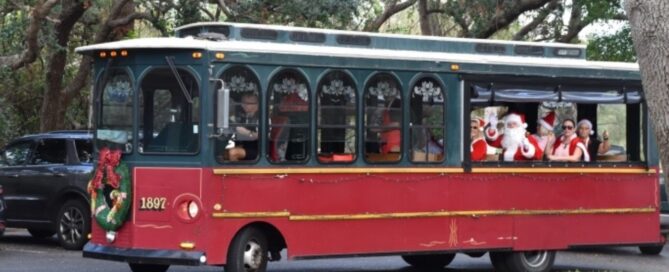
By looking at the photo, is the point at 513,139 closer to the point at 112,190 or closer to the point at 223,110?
the point at 223,110

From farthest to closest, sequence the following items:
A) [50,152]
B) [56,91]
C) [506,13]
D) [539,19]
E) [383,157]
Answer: [539,19]
[506,13]
[56,91]
[50,152]
[383,157]

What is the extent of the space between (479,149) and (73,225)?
6206 millimetres

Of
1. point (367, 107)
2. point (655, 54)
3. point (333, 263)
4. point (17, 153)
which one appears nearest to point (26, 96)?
point (17, 153)

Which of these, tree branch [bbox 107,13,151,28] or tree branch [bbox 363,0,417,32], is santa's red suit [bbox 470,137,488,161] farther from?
tree branch [bbox 363,0,417,32]

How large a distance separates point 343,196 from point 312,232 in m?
0.55

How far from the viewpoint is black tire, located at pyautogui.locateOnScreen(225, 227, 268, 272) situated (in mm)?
13125

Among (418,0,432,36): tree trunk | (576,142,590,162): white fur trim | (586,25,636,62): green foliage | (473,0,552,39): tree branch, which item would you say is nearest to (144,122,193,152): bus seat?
(576,142,590,162): white fur trim

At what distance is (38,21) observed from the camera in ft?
66.7

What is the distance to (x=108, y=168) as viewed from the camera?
13.4 metres

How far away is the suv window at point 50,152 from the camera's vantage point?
18.7 meters

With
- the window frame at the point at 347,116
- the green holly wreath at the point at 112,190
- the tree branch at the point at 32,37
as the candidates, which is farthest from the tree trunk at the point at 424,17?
the green holly wreath at the point at 112,190

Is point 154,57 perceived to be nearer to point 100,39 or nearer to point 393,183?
point 393,183

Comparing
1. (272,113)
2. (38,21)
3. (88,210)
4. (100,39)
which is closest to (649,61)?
(272,113)

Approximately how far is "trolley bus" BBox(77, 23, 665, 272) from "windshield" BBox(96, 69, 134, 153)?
2cm
